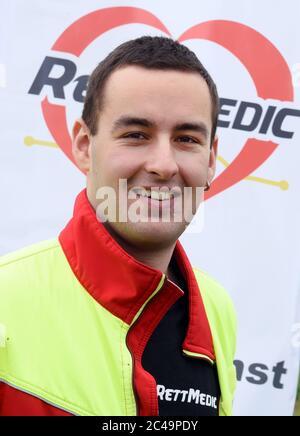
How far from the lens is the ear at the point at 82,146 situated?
1432 mm

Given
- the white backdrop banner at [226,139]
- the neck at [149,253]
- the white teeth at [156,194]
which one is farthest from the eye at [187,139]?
the white backdrop banner at [226,139]

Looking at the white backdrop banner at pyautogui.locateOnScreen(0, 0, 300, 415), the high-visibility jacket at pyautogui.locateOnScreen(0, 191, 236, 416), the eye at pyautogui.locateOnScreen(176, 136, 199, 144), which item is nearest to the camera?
the high-visibility jacket at pyautogui.locateOnScreen(0, 191, 236, 416)

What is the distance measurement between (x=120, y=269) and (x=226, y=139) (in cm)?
122

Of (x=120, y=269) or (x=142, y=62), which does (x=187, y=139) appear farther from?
(x=120, y=269)

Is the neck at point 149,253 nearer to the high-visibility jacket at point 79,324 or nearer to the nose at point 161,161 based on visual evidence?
the high-visibility jacket at point 79,324

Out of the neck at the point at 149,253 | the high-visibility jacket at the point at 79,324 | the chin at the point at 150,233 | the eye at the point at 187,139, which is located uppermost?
the eye at the point at 187,139

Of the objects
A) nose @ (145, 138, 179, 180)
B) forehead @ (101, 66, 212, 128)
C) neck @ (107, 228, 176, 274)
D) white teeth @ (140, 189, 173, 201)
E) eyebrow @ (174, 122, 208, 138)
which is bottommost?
neck @ (107, 228, 176, 274)

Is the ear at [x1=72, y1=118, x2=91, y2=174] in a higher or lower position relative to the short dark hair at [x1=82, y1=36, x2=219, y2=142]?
lower

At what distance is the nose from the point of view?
4.27ft

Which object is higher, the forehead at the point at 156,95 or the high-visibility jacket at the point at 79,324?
the forehead at the point at 156,95

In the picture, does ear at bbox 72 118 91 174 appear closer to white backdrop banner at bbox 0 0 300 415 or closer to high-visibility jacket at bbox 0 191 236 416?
high-visibility jacket at bbox 0 191 236 416

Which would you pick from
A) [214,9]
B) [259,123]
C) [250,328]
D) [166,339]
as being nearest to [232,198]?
[259,123]

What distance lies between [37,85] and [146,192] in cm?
119

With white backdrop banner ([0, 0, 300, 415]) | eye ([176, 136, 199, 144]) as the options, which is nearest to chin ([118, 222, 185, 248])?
eye ([176, 136, 199, 144])
